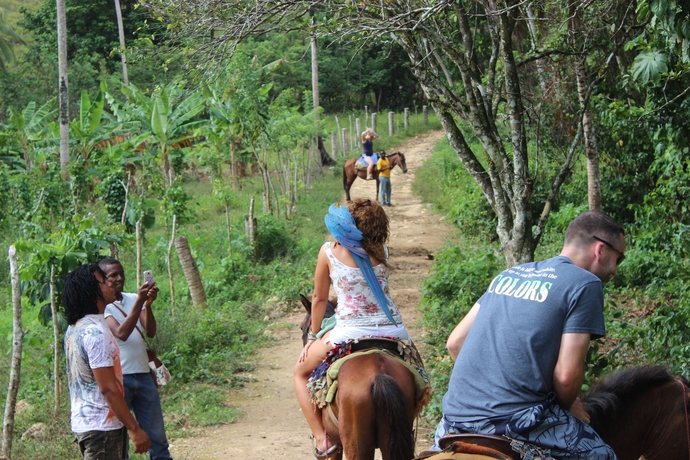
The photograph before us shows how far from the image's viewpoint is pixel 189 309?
407 inches

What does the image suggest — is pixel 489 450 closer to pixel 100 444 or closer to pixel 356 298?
pixel 356 298

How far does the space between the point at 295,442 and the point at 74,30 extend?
3089 cm

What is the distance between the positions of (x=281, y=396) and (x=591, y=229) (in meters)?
5.45

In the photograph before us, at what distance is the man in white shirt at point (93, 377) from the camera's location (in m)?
3.82

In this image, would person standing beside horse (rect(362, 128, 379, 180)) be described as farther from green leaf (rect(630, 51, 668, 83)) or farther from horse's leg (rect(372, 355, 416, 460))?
horse's leg (rect(372, 355, 416, 460))

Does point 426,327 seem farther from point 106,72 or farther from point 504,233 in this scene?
point 106,72

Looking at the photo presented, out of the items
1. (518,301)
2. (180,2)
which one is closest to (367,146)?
(180,2)

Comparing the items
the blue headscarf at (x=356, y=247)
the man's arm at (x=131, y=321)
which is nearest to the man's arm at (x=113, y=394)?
the man's arm at (x=131, y=321)

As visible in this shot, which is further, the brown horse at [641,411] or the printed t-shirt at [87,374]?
the printed t-shirt at [87,374]

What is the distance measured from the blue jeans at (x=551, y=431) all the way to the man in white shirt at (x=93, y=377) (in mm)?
2018

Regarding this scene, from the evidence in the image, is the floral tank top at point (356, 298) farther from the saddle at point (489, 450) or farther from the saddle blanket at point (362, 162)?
the saddle blanket at point (362, 162)

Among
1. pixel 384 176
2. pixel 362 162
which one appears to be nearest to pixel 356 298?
pixel 384 176

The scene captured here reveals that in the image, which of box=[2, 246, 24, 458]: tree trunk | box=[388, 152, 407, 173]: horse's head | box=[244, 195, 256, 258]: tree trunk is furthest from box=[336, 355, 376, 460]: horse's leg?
box=[388, 152, 407, 173]: horse's head

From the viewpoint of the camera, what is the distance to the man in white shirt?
3.82 m
